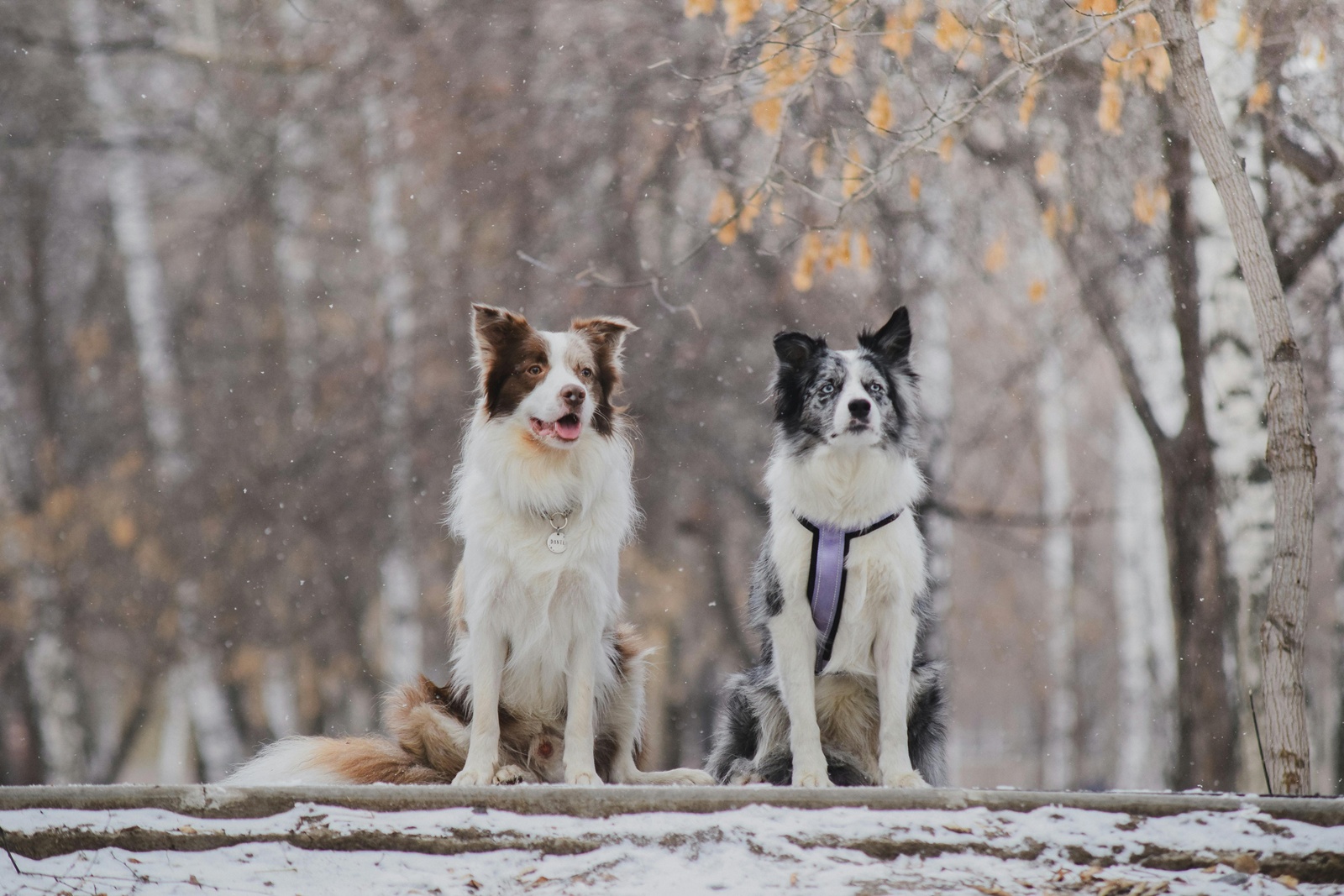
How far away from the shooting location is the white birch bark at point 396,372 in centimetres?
1126

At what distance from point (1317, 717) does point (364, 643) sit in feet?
35.0

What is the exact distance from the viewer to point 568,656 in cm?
466

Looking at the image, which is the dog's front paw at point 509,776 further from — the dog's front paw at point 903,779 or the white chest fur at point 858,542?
the dog's front paw at point 903,779

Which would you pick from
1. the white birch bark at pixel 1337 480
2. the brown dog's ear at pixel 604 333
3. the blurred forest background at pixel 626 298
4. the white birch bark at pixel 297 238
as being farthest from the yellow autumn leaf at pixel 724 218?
the white birch bark at pixel 297 238

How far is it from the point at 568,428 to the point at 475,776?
1270 mm

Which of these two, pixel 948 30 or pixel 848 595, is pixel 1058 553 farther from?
pixel 848 595

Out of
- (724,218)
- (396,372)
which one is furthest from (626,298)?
(724,218)

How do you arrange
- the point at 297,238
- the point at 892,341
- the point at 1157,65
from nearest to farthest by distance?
the point at 892,341 → the point at 1157,65 → the point at 297,238

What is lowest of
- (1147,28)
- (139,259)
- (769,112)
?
(769,112)

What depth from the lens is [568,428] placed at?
180 inches

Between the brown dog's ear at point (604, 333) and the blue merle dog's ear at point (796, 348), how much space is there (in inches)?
23.0

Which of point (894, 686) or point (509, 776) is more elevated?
point (894, 686)

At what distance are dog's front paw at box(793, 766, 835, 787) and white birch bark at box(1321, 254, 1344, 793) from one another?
15.5 feet

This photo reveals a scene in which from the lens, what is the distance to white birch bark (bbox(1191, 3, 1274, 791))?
7.36 meters
